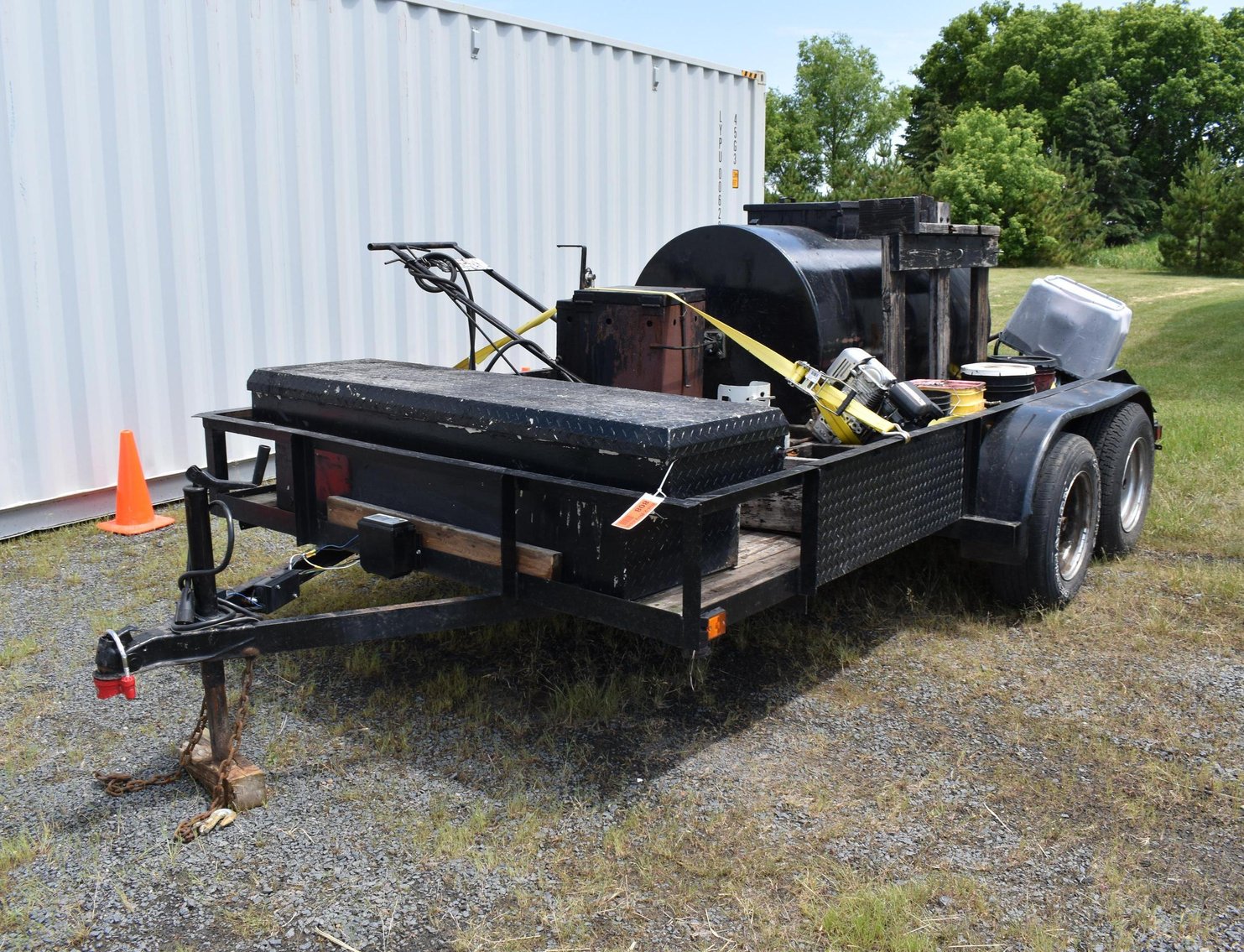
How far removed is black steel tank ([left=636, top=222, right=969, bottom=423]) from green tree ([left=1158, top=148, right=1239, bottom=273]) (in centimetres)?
2568

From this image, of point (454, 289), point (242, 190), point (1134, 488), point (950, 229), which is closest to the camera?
point (454, 289)

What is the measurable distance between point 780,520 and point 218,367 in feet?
13.9

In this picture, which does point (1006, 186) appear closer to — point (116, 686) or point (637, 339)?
point (637, 339)

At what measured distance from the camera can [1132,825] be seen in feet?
10.7

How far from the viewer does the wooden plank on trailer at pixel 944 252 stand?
4949 millimetres

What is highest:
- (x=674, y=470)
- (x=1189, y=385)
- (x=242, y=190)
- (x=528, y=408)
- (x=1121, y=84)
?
(x=1121, y=84)

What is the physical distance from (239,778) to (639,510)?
139cm

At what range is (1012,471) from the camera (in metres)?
4.58

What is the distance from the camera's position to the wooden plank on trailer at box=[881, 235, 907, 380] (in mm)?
4883

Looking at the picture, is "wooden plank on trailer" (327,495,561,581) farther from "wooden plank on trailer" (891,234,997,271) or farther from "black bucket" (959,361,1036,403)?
"black bucket" (959,361,1036,403)

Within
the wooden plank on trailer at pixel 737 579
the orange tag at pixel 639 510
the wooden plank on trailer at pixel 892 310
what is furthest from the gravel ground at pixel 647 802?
the wooden plank on trailer at pixel 892 310

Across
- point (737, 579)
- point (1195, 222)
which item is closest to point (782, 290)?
point (737, 579)

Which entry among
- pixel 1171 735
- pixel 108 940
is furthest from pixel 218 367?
pixel 1171 735


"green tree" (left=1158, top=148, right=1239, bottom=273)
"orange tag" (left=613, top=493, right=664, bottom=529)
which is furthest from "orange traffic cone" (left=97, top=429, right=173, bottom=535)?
"green tree" (left=1158, top=148, right=1239, bottom=273)
